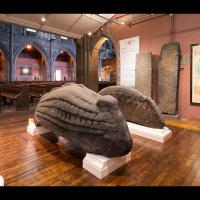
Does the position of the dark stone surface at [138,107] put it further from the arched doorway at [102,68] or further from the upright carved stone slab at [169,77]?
the arched doorway at [102,68]

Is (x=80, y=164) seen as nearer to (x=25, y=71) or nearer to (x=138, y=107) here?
(x=138, y=107)

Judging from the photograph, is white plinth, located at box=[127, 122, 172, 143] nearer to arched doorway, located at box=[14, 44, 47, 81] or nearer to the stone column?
the stone column

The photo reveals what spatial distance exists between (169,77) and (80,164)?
12.0ft

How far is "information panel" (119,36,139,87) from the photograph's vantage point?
19.8 ft

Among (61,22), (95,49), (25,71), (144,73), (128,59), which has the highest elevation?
(61,22)

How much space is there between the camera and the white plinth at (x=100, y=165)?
181cm

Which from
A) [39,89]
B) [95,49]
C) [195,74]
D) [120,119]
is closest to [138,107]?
[120,119]

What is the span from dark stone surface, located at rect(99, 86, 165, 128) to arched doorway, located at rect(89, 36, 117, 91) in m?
4.49

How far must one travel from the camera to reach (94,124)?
1853mm

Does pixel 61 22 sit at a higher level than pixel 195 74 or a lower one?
higher

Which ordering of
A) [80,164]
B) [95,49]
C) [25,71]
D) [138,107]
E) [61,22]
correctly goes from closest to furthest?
[80,164], [138,107], [61,22], [95,49], [25,71]

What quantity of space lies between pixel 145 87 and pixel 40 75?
15.5 m

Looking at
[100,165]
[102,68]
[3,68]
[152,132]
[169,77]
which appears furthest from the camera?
[102,68]

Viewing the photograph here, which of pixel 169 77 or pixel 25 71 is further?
pixel 25 71
